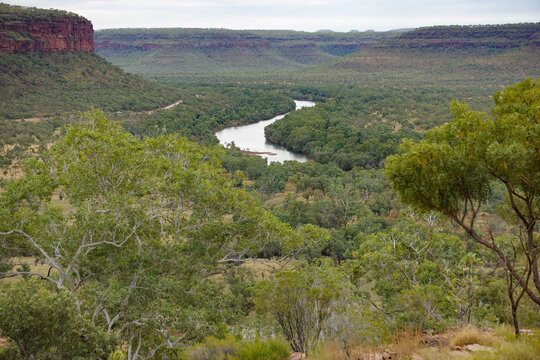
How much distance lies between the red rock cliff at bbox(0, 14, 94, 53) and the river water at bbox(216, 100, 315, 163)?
36.1m

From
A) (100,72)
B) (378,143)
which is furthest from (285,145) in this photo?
(100,72)

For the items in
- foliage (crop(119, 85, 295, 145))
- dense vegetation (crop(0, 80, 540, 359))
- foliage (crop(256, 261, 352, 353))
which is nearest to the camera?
dense vegetation (crop(0, 80, 540, 359))

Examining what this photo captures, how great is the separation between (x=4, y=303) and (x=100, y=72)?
9025 cm

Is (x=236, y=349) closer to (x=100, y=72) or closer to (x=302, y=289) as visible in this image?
(x=302, y=289)

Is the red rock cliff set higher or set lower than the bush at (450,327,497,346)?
higher

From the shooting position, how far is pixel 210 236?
43.1 feet

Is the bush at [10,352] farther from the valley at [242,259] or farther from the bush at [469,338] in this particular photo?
the bush at [469,338]

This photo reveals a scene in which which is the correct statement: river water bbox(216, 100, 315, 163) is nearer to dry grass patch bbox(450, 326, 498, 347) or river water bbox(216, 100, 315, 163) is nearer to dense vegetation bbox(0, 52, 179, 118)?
dense vegetation bbox(0, 52, 179, 118)

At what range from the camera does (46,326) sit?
854cm

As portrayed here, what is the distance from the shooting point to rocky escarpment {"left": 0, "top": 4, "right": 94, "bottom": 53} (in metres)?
77.6

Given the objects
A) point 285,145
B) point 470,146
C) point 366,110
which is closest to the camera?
point 470,146

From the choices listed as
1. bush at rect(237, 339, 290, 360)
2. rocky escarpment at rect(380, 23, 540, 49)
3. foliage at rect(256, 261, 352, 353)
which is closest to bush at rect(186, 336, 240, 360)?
bush at rect(237, 339, 290, 360)

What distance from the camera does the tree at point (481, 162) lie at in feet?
24.2

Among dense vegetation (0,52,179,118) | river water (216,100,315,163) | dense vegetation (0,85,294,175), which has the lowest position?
river water (216,100,315,163)
